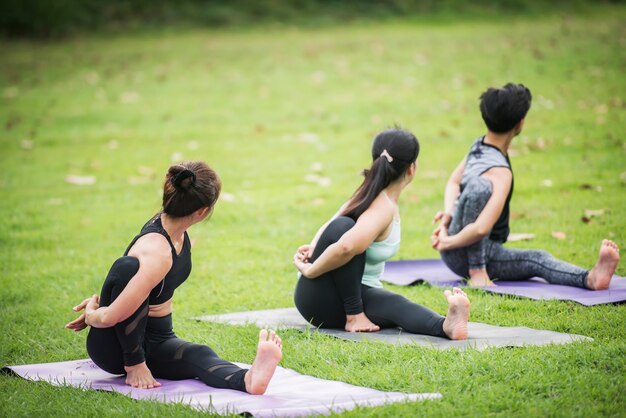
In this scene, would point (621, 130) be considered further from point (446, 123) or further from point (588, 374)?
point (588, 374)

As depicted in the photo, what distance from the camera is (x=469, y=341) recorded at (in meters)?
4.35

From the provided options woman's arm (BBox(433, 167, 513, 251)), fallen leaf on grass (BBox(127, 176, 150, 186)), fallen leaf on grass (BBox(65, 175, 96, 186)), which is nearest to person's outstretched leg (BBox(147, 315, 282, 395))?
woman's arm (BBox(433, 167, 513, 251))

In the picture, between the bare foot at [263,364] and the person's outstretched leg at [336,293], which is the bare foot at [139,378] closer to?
the bare foot at [263,364]

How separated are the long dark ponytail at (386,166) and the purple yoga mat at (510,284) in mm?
1159

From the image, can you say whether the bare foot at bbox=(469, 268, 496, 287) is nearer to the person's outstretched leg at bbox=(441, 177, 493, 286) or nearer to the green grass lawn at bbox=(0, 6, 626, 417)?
the person's outstretched leg at bbox=(441, 177, 493, 286)

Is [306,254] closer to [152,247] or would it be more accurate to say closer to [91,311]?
[152,247]

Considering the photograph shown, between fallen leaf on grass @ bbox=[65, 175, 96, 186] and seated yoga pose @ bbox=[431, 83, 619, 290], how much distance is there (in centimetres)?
518

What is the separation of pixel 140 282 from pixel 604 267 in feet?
9.31

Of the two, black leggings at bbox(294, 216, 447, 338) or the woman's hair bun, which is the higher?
the woman's hair bun

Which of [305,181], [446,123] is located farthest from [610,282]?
[446,123]

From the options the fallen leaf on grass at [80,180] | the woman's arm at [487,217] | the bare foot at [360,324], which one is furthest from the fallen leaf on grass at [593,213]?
the fallen leaf on grass at [80,180]

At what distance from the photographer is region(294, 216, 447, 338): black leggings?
15.0ft

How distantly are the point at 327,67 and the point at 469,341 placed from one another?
12.2m

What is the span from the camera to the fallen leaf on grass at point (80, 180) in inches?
379
